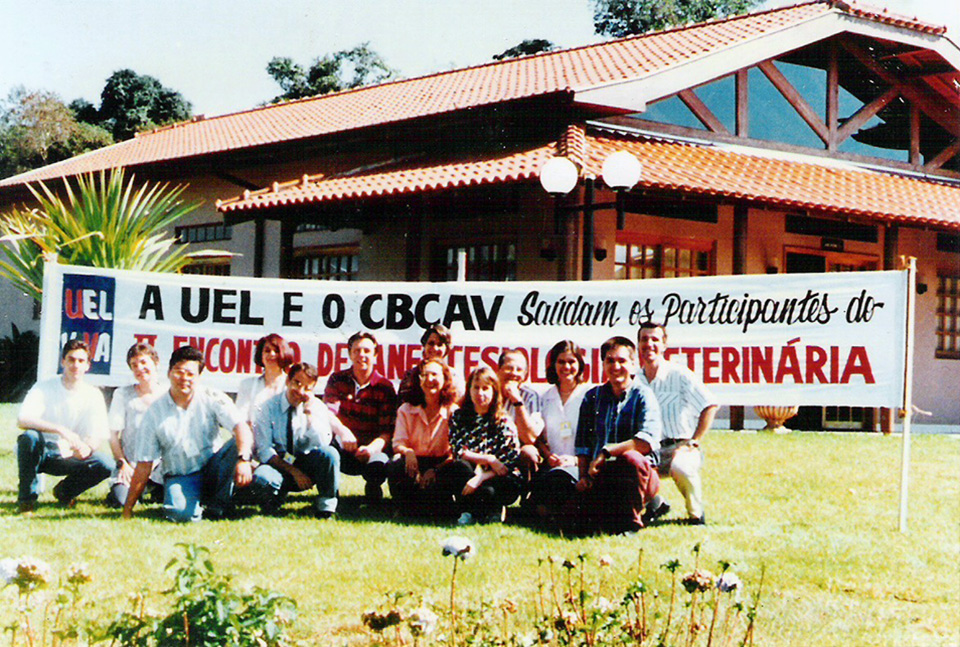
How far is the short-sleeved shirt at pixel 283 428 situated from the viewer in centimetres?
682

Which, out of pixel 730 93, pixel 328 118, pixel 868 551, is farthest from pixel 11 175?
pixel 868 551

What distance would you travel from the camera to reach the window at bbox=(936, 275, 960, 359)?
1558 centimetres

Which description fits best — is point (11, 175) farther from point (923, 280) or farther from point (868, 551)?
point (868, 551)

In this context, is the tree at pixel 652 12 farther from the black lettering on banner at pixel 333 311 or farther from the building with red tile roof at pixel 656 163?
the black lettering on banner at pixel 333 311

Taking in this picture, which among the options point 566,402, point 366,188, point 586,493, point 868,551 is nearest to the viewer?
point 868,551

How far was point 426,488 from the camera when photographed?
6.55 m

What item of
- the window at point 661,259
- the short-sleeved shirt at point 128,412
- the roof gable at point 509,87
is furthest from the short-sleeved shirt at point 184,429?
the window at point 661,259

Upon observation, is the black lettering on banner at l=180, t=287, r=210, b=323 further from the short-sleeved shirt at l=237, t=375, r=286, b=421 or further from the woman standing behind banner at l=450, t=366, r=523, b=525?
the woman standing behind banner at l=450, t=366, r=523, b=525

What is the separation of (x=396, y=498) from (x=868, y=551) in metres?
2.87

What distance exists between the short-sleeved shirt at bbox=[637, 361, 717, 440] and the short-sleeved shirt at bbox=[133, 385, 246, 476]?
8.65ft

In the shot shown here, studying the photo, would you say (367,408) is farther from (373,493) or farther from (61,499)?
(61,499)

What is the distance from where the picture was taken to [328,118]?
15.9m

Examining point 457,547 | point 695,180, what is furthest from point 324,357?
point 695,180

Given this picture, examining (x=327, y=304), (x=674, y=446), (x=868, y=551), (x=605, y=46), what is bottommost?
(x=868, y=551)
